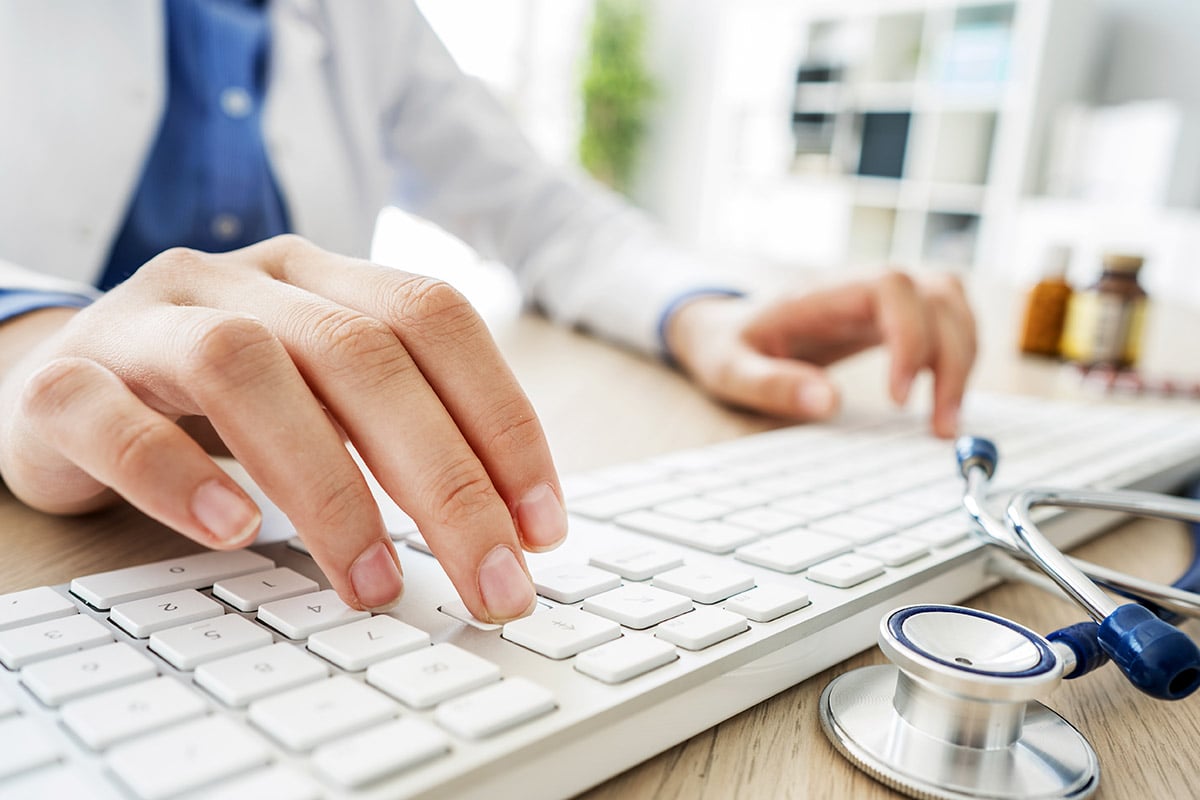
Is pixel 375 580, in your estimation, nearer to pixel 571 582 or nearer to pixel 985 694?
pixel 571 582

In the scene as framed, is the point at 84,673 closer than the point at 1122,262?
Yes

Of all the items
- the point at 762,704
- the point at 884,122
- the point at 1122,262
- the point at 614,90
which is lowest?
the point at 762,704

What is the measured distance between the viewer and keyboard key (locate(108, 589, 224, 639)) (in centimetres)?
26

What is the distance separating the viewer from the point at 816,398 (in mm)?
664

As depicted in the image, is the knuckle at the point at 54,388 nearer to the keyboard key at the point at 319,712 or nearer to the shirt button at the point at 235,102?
the keyboard key at the point at 319,712

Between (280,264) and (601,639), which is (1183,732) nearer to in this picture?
(601,639)

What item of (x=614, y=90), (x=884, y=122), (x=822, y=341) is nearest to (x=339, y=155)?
(x=822, y=341)

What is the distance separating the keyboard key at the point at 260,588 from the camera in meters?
0.28

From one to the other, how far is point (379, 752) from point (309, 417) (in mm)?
134

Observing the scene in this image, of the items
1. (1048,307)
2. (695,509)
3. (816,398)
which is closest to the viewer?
(695,509)

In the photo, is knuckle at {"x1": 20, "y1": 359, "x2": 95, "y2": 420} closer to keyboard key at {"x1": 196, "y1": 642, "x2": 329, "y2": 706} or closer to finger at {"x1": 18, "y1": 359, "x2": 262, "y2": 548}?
finger at {"x1": 18, "y1": 359, "x2": 262, "y2": 548}

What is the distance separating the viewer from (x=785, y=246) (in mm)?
4262

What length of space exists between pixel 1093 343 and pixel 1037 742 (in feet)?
2.81

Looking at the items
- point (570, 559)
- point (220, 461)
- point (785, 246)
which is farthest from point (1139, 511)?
point (785, 246)
